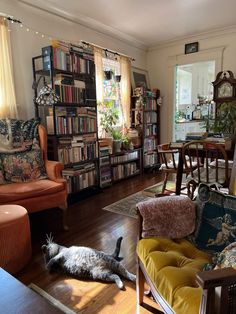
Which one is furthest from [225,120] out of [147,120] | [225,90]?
[147,120]

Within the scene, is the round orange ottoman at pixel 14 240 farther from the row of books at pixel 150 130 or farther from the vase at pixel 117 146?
the row of books at pixel 150 130

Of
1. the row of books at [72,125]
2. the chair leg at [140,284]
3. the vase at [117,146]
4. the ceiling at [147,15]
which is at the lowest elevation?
the chair leg at [140,284]

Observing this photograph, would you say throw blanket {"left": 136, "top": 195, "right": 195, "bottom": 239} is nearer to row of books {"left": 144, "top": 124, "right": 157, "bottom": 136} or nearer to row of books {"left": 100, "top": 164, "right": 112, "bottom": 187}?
row of books {"left": 100, "top": 164, "right": 112, "bottom": 187}

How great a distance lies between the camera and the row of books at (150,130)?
4.57 m

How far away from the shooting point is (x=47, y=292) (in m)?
1.54

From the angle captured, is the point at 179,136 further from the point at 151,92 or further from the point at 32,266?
the point at 32,266

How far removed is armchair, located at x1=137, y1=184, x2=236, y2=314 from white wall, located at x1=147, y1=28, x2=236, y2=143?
11.6 feet

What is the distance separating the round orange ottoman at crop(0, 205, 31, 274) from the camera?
164cm

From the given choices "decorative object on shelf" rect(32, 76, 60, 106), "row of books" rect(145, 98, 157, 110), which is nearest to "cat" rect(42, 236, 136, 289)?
"decorative object on shelf" rect(32, 76, 60, 106)

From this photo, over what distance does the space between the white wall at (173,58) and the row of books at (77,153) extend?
6.86 feet

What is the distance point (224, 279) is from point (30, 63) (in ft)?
10.2

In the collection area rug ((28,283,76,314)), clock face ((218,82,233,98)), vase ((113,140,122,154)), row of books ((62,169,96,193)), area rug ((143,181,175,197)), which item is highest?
clock face ((218,82,233,98))

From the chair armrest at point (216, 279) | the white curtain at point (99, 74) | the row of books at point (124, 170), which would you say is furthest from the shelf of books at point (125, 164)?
the chair armrest at point (216, 279)

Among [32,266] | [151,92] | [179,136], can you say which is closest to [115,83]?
[151,92]
